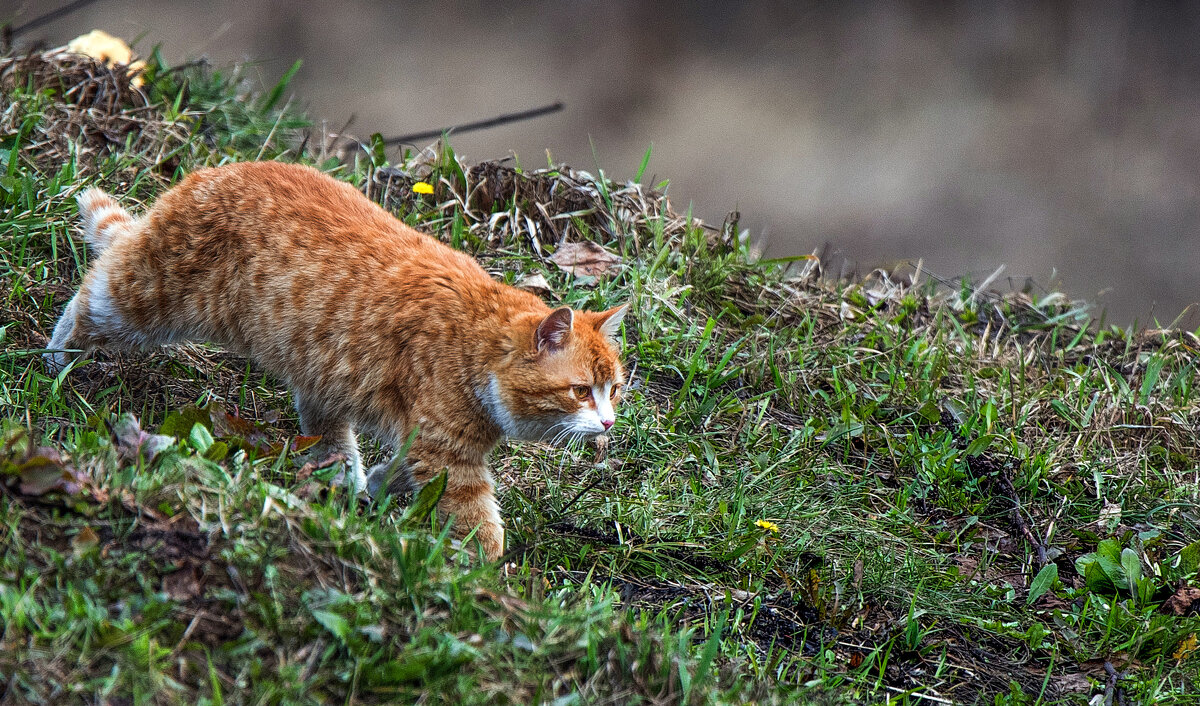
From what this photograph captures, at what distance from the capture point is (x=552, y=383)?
314 cm

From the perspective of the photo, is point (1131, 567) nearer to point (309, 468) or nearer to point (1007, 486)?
point (1007, 486)

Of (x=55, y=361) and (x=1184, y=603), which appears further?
(x=55, y=361)

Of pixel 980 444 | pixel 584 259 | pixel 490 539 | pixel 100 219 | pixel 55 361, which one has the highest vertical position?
pixel 100 219

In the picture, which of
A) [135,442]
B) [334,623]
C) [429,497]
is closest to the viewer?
[334,623]

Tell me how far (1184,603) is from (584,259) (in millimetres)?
2794

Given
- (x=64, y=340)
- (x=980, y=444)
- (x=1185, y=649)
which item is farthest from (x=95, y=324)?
(x=1185, y=649)

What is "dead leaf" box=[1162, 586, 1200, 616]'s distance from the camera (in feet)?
10.6

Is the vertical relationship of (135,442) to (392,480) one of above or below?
above

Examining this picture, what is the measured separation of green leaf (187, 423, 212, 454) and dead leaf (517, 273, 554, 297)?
1924 mm

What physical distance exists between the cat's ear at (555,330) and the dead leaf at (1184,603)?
224cm

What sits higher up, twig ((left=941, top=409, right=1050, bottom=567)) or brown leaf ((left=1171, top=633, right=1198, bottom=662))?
twig ((left=941, top=409, right=1050, bottom=567))

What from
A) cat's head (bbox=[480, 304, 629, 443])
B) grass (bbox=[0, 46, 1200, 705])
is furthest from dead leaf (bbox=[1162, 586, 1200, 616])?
cat's head (bbox=[480, 304, 629, 443])

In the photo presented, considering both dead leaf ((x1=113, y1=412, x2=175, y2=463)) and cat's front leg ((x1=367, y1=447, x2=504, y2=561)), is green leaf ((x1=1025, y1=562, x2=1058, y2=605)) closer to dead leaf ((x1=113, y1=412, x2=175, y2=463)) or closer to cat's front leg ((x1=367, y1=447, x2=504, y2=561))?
cat's front leg ((x1=367, y1=447, x2=504, y2=561))

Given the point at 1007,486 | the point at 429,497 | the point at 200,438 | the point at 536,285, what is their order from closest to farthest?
the point at 200,438 < the point at 429,497 < the point at 1007,486 < the point at 536,285
